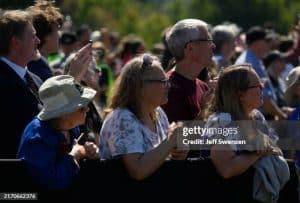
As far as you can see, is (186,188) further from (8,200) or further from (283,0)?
(283,0)

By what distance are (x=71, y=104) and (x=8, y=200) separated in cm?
71

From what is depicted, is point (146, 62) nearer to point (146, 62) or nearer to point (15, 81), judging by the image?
point (146, 62)

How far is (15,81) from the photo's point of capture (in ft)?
22.7

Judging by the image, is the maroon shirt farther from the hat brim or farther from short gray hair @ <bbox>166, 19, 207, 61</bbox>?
the hat brim

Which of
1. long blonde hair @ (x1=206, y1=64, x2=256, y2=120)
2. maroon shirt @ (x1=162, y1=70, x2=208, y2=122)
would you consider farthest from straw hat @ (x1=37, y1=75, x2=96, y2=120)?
maroon shirt @ (x1=162, y1=70, x2=208, y2=122)

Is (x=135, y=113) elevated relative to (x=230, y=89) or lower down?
lower down

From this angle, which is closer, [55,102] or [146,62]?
[55,102]

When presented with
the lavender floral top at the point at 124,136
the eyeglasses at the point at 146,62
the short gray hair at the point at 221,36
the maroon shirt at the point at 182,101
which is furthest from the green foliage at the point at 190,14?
the lavender floral top at the point at 124,136

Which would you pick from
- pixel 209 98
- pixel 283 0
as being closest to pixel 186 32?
pixel 209 98

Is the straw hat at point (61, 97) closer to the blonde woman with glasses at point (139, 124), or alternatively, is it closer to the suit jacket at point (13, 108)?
the blonde woman with glasses at point (139, 124)

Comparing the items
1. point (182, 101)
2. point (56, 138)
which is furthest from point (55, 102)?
point (182, 101)

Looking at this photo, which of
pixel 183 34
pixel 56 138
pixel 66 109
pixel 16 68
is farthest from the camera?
pixel 183 34

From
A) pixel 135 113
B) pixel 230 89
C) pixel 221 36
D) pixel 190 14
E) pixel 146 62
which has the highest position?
pixel 146 62

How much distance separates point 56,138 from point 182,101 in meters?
1.75
